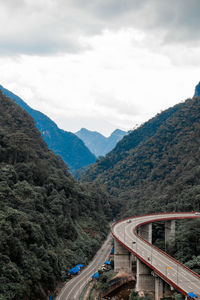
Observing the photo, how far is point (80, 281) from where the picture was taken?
43.2 m

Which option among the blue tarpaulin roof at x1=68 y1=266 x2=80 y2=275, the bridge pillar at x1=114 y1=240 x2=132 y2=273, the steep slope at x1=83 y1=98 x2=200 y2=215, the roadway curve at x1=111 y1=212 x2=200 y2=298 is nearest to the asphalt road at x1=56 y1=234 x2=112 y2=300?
the blue tarpaulin roof at x1=68 y1=266 x2=80 y2=275

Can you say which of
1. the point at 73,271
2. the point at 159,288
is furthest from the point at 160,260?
the point at 73,271

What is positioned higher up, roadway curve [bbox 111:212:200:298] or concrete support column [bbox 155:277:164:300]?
roadway curve [bbox 111:212:200:298]

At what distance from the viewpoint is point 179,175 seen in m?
91.9

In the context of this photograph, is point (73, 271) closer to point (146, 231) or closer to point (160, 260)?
point (160, 260)

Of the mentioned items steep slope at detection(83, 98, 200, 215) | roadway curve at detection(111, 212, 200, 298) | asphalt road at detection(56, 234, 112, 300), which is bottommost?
asphalt road at detection(56, 234, 112, 300)

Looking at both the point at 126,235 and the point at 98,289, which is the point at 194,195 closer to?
the point at 126,235

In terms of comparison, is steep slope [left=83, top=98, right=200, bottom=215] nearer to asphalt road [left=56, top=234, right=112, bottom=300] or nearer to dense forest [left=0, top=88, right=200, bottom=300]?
dense forest [left=0, top=88, right=200, bottom=300]

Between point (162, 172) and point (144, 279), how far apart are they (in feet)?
228

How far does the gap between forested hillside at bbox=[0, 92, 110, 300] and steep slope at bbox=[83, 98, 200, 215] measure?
19.7m

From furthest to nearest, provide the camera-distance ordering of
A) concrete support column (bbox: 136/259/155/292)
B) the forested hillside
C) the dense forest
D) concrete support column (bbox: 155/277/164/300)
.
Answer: concrete support column (bbox: 136/259/155/292)
the dense forest
concrete support column (bbox: 155/277/164/300)
the forested hillside

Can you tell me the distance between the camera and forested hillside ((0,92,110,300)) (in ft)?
106

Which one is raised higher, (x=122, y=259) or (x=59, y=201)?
(x=59, y=201)

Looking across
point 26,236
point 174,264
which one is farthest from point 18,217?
point 174,264
